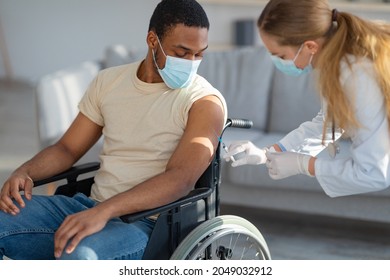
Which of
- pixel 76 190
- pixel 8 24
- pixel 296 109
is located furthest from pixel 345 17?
pixel 8 24

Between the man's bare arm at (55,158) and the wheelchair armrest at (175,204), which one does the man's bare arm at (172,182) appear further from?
the man's bare arm at (55,158)

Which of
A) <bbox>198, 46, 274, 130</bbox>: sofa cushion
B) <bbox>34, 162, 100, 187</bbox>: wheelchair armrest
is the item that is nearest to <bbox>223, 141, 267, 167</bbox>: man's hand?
<bbox>34, 162, 100, 187</bbox>: wheelchair armrest

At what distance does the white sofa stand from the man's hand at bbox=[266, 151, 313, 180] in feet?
4.00

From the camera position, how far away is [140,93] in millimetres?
2254

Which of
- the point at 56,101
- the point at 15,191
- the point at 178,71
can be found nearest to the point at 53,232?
the point at 15,191

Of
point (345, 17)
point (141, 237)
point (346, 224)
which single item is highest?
point (345, 17)

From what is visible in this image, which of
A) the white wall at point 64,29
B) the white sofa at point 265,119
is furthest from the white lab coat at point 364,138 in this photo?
the white wall at point 64,29

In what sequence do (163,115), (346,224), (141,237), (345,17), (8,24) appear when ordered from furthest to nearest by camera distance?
(8,24), (346,224), (163,115), (141,237), (345,17)

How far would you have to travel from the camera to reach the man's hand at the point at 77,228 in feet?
6.39

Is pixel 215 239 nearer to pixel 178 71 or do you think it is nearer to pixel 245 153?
pixel 245 153

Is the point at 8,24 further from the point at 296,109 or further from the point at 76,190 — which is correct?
the point at 76,190

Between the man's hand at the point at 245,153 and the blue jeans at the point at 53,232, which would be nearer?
the blue jeans at the point at 53,232

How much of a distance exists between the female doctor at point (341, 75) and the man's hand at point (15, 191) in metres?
0.69
